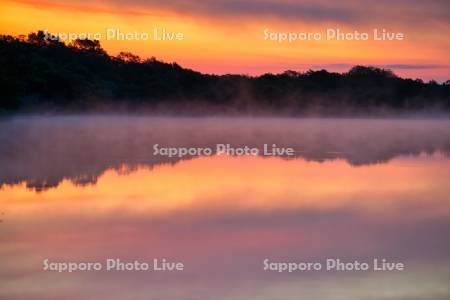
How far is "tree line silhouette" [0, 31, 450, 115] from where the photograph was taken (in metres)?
64.8

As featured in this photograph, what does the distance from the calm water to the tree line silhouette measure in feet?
143

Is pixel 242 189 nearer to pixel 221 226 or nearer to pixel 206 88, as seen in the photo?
pixel 221 226

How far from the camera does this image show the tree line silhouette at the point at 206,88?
212ft

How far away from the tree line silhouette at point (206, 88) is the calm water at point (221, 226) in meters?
43.5

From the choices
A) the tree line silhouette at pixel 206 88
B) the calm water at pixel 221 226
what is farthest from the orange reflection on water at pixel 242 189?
the tree line silhouette at pixel 206 88

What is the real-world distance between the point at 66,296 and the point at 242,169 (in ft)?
35.9

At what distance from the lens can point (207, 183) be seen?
1436 cm

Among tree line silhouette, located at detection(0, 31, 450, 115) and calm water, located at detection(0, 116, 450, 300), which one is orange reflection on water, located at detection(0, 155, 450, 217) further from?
tree line silhouette, located at detection(0, 31, 450, 115)

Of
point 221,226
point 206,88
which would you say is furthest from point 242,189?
point 206,88

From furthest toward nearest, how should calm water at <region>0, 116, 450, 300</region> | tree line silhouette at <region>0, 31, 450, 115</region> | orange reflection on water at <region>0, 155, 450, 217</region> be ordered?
tree line silhouette at <region>0, 31, 450, 115</region> → orange reflection on water at <region>0, 155, 450, 217</region> → calm water at <region>0, 116, 450, 300</region>

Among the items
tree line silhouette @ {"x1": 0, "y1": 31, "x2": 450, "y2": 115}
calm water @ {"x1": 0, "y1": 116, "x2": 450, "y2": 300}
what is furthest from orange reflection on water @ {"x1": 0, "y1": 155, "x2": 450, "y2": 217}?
tree line silhouette @ {"x1": 0, "y1": 31, "x2": 450, "y2": 115}

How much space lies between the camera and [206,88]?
74.2 m

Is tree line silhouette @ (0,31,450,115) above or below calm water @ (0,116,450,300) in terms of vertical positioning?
above

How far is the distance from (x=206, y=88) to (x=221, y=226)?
65109mm
